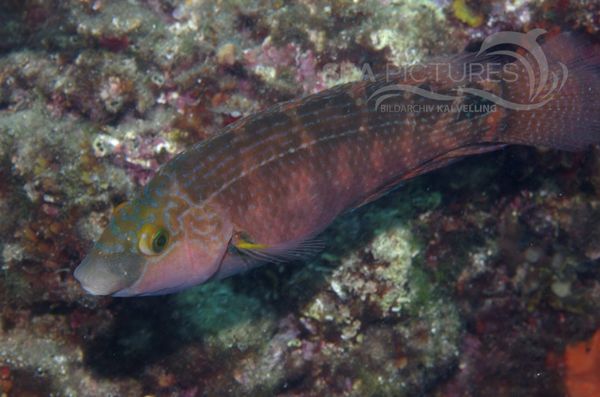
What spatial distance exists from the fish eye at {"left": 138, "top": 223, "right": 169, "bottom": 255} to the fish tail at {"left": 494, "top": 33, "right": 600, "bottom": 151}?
2915mm

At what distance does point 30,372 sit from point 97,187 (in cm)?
207

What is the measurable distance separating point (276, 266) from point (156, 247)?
1.95 metres

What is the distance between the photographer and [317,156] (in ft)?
11.4

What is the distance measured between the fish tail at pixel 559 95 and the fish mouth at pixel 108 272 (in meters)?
3.15

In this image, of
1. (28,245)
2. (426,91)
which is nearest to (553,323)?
(426,91)

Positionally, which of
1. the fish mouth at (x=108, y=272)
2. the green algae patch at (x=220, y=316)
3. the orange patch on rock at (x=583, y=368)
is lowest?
the orange patch on rock at (x=583, y=368)

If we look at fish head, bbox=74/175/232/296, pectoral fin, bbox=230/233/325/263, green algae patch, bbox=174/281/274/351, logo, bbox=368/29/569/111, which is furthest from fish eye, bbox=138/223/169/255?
logo, bbox=368/29/569/111

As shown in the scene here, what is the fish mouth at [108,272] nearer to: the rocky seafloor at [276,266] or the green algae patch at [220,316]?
the rocky seafloor at [276,266]

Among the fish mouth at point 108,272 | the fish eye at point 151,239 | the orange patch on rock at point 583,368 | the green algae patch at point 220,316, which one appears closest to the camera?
the fish mouth at point 108,272

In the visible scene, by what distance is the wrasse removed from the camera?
3.22 meters

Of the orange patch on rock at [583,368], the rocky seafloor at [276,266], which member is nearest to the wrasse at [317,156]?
the rocky seafloor at [276,266]

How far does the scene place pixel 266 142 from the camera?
3.40 metres

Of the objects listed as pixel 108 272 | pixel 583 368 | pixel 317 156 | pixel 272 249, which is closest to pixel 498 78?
pixel 317 156

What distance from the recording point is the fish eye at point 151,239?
316 centimetres
